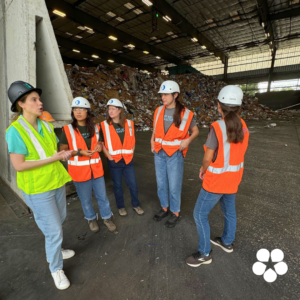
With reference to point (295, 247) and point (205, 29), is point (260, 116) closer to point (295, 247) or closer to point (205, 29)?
point (205, 29)

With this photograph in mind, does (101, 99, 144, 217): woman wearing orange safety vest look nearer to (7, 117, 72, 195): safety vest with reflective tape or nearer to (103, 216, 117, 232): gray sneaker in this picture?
(103, 216, 117, 232): gray sneaker

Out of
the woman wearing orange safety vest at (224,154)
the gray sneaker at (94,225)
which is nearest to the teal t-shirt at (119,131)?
the gray sneaker at (94,225)

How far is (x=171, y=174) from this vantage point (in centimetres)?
243

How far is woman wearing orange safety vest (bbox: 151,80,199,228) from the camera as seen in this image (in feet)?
7.55

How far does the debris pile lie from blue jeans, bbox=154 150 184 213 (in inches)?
278

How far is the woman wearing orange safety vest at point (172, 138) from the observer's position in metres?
2.30

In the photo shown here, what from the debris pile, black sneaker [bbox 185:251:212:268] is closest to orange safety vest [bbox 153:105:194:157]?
black sneaker [bbox 185:251:212:268]

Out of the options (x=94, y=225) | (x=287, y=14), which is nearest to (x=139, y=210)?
(x=94, y=225)

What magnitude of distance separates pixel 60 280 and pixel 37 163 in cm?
109

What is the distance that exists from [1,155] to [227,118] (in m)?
4.18

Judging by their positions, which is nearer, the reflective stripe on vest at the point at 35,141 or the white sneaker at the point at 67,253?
the reflective stripe on vest at the point at 35,141

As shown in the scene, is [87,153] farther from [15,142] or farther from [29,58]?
[29,58]

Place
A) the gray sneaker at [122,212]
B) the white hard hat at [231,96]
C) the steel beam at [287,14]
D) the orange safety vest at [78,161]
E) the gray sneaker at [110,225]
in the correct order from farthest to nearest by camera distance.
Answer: the steel beam at [287,14] < the gray sneaker at [122,212] < the gray sneaker at [110,225] < the orange safety vest at [78,161] < the white hard hat at [231,96]

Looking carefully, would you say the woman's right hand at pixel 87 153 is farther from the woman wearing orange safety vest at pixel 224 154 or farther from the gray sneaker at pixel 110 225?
the woman wearing orange safety vest at pixel 224 154
